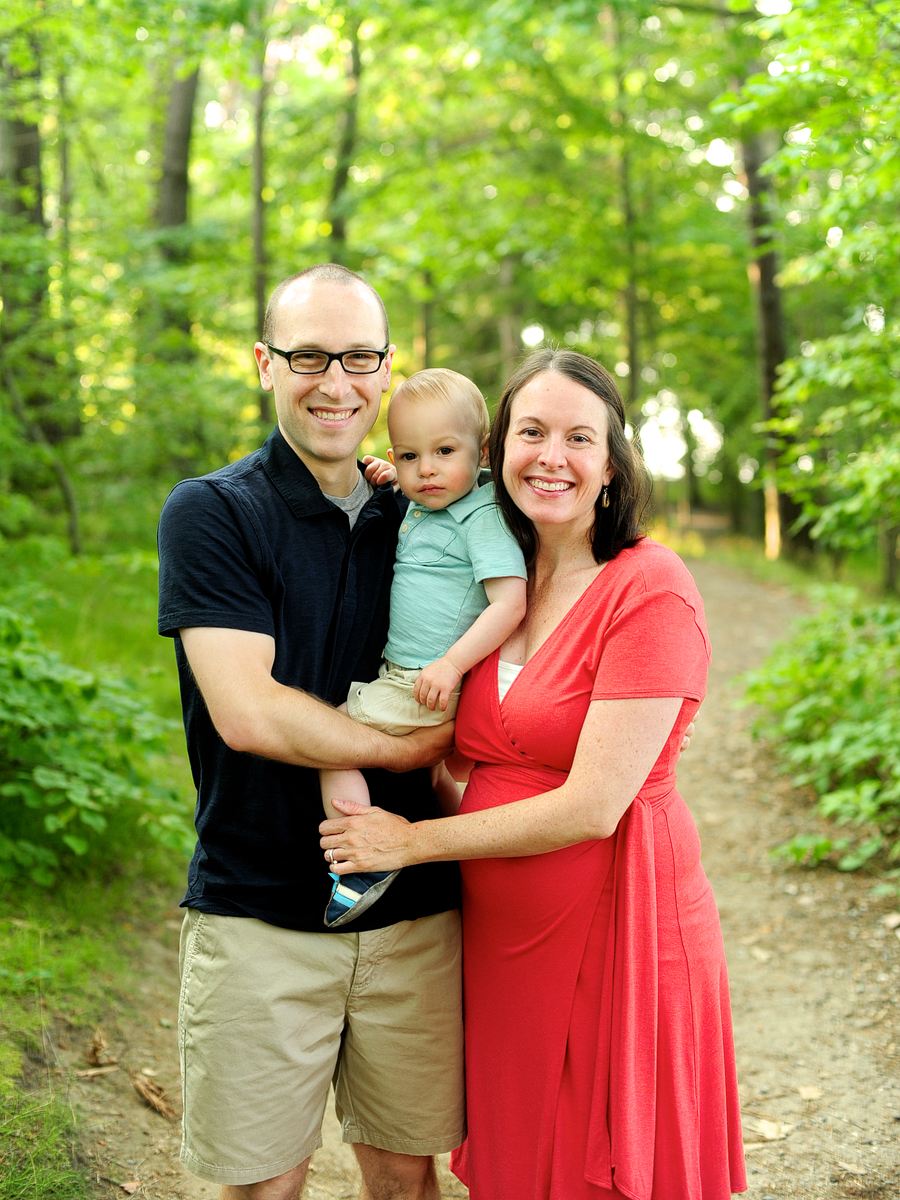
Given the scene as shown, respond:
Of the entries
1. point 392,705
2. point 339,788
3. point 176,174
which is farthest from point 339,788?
point 176,174

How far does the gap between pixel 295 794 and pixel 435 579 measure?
1.96ft

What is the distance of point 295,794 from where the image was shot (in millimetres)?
2145

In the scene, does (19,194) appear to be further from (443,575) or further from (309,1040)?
(309,1040)

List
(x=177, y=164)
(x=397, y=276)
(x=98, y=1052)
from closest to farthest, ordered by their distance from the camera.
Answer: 1. (x=98, y=1052)
2. (x=397, y=276)
3. (x=177, y=164)

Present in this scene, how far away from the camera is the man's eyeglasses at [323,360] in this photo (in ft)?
7.06

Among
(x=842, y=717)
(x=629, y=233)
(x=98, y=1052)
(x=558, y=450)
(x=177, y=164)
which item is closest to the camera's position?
(x=558, y=450)

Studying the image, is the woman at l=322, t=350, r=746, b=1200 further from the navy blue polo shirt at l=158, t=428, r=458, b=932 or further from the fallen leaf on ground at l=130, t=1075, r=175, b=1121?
the fallen leaf on ground at l=130, t=1075, r=175, b=1121

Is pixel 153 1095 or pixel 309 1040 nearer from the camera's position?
pixel 309 1040

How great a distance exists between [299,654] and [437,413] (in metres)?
0.71

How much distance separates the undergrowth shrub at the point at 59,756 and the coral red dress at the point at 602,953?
177 cm

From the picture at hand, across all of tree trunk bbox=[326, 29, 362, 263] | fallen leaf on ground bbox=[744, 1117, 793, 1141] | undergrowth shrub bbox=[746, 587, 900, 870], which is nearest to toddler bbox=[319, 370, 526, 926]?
fallen leaf on ground bbox=[744, 1117, 793, 1141]

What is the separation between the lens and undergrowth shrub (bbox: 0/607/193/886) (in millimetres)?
3488

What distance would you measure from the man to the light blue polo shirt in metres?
0.06

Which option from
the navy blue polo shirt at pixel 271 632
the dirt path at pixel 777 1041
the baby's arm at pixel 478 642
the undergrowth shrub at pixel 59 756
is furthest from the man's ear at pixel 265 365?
the dirt path at pixel 777 1041
